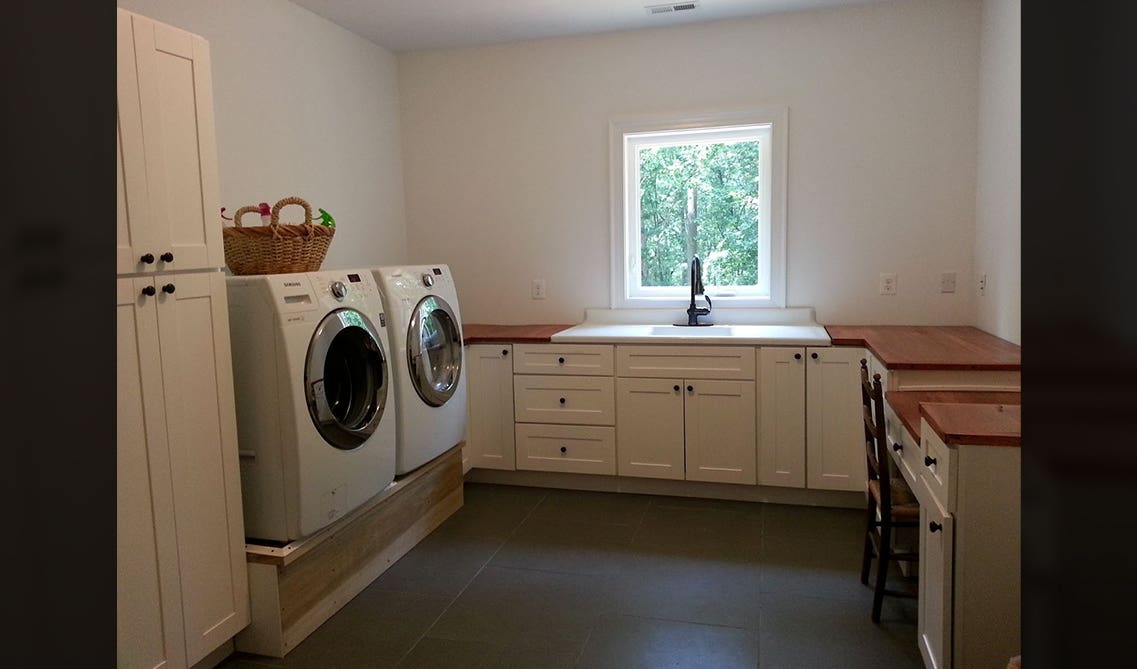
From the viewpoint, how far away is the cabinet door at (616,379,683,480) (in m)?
3.51

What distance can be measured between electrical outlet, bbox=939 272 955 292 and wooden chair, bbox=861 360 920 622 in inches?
55.7

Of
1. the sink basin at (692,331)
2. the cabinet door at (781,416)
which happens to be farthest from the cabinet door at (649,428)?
the cabinet door at (781,416)

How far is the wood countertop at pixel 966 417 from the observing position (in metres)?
1.63

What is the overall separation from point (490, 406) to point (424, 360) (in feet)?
2.66

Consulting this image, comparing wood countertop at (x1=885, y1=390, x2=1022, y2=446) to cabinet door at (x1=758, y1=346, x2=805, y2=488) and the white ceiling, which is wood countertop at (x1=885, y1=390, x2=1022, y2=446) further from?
the white ceiling

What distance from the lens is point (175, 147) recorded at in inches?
78.1

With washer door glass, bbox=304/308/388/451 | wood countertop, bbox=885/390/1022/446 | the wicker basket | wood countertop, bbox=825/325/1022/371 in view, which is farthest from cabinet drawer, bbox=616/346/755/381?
the wicker basket

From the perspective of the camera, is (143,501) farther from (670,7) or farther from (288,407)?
(670,7)

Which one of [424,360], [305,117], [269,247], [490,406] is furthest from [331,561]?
[305,117]

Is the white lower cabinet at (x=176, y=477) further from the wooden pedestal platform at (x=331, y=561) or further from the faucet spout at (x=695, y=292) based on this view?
the faucet spout at (x=695, y=292)

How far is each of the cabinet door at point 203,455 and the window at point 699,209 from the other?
7.82ft

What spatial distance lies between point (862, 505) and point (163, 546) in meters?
2.92
